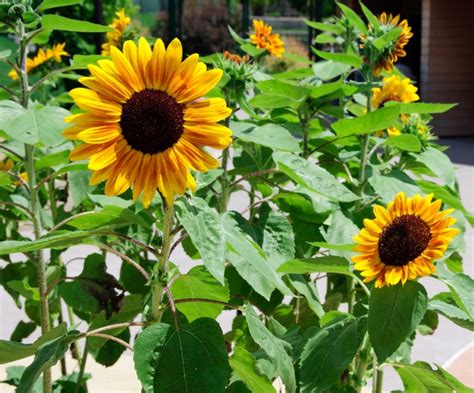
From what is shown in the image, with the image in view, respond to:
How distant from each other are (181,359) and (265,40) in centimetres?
212

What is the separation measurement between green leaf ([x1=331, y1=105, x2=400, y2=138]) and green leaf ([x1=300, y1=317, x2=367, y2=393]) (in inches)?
17.2

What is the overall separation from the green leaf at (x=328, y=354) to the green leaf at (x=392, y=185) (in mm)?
385

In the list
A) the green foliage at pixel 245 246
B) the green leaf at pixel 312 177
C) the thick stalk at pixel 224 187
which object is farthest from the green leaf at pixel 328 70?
the green leaf at pixel 312 177

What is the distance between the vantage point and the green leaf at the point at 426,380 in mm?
1838

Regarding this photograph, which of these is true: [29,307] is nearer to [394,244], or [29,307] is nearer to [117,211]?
[117,211]

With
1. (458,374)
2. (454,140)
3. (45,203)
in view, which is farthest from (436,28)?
(45,203)

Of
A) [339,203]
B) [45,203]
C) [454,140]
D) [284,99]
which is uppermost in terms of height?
[284,99]

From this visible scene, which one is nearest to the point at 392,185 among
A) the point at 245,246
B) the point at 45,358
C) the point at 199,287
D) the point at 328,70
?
the point at 328,70

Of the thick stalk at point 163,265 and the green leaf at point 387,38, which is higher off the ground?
the green leaf at point 387,38

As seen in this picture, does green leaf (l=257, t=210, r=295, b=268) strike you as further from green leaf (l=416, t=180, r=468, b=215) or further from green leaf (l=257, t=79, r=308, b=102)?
green leaf (l=416, t=180, r=468, b=215)

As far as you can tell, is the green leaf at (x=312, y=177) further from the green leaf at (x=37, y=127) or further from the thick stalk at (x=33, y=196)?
the thick stalk at (x=33, y=196)

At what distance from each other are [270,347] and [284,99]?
2.19ft

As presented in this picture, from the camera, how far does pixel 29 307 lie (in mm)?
2598

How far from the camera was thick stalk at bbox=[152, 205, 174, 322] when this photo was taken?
4.70 ft
